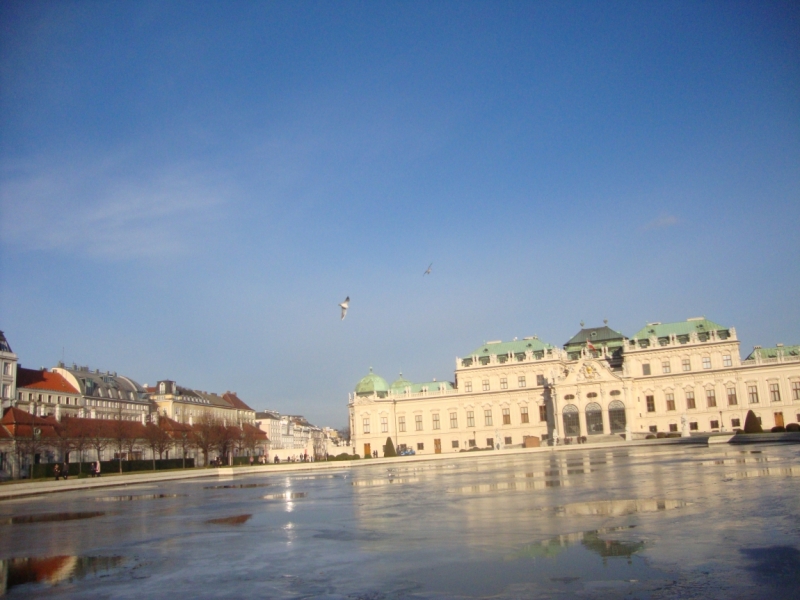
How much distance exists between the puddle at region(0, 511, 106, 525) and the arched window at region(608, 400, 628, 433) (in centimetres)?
8016

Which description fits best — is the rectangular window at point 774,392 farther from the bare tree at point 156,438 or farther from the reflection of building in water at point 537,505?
the bare tree at point 156,438

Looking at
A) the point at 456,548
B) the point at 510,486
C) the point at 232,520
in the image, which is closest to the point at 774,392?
the point at 510,486

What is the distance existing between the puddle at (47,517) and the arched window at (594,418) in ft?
262

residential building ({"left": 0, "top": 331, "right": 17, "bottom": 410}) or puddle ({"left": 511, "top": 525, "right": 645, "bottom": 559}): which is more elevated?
residential building ({"left": 0, "top": 331, "right": 17, "bottom": 410})

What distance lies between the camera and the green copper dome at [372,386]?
4567 inches

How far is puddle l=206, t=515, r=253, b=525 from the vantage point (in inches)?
731

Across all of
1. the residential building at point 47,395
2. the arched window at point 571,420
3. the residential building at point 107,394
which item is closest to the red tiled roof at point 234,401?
the residential building at point 107,394

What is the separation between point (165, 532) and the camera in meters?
17.3

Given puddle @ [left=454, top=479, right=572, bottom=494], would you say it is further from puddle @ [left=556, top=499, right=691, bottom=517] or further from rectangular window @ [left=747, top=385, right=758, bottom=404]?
rectangular window @ [left=747, top=385, right=758, bottom=404]

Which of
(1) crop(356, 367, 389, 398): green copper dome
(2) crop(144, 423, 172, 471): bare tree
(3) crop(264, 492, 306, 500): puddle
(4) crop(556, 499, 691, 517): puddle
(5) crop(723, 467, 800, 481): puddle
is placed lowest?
(3) crop(264, 492, 306, 500): puddle

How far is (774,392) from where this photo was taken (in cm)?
9025

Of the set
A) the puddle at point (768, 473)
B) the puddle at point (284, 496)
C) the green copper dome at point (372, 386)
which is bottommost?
the puddle at point (284, 496)

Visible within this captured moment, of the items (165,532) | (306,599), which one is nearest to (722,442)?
(165,532)

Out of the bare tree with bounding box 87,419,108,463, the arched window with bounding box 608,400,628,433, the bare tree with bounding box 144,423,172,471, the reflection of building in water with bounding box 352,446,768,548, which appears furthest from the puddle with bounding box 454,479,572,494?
the arched window with bounding box 608,400,628,433
